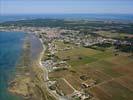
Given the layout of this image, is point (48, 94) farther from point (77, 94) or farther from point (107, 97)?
point (107, 97)

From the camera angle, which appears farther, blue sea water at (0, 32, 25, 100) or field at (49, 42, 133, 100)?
field at (49, 42, 133, 100)

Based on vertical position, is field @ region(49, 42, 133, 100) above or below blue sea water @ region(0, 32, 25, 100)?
above

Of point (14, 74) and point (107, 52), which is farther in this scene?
point (107, 52)

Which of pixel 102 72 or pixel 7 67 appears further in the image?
pixel 7 67

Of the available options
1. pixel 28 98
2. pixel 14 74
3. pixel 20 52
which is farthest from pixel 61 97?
pixel 20 52

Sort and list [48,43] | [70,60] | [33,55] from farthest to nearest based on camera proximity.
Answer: [48,43], [33,55], [70,60]

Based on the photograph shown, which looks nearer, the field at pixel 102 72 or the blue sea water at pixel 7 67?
the blue sea water at pixel 7 67

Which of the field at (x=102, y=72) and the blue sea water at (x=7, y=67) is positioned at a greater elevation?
the field at (x=102, y=72)

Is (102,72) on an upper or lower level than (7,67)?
upper
